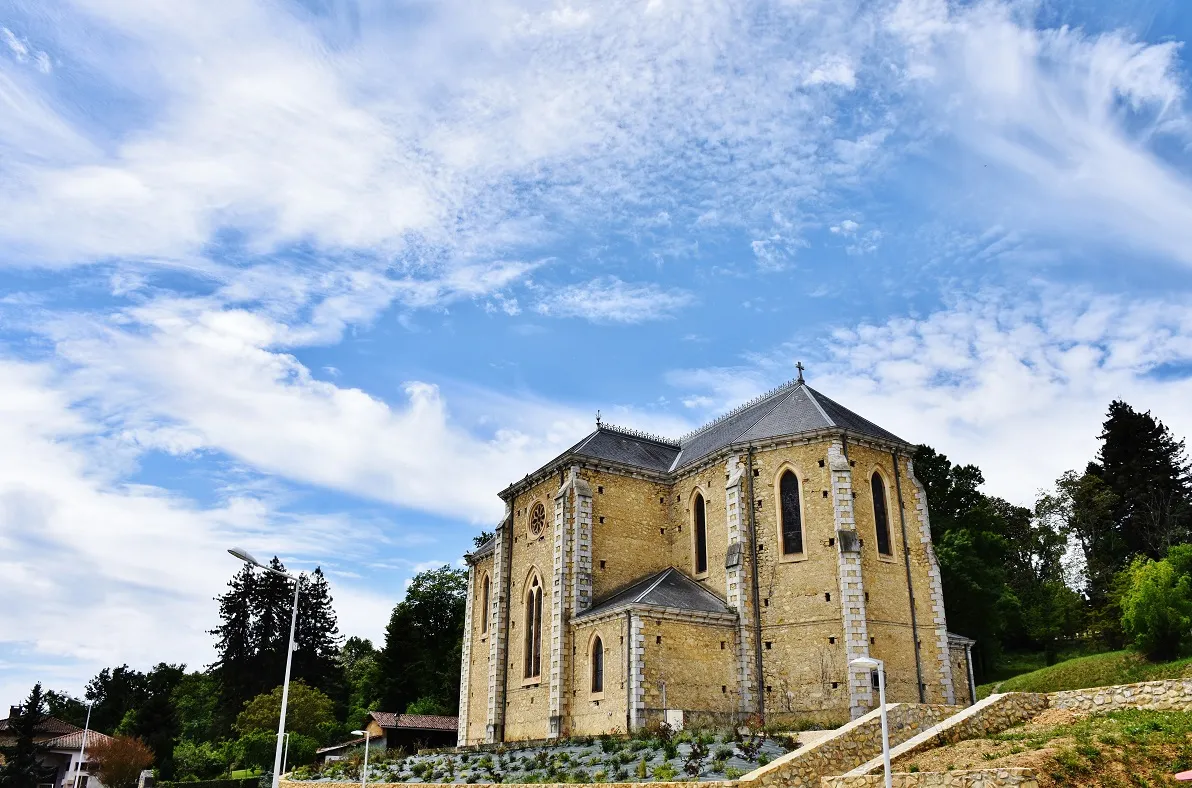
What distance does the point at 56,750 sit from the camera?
54.8 m

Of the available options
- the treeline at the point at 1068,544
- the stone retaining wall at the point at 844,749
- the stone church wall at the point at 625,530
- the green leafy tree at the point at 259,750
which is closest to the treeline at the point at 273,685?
the green leafy tree at the point at 259,750

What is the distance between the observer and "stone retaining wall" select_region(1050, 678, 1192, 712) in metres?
18.6

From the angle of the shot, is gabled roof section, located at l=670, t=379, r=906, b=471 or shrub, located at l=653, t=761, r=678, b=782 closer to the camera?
shrub, located at l=653, t=761, r=678, b=782

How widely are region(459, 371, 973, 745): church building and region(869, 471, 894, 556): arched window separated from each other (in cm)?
8

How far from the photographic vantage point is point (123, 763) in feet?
159

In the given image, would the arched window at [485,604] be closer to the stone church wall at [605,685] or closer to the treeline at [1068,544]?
the stone church wall at [605,685]

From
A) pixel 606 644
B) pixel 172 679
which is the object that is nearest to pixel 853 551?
pixel 606 644

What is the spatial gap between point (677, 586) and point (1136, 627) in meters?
20.9

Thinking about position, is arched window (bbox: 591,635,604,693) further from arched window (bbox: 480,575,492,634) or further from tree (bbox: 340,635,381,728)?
tree (bbox: 340,635,381,728)

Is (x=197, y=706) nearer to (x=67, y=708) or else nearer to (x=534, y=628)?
(x=67, y=708)

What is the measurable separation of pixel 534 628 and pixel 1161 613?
2673cm

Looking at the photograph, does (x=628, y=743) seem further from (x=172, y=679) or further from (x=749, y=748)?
(x=172, y=679)

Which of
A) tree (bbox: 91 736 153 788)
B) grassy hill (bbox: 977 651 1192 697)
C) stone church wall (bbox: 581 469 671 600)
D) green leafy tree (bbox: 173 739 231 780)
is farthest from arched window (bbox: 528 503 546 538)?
green leafy tree (bbox: 173 739 231 780)

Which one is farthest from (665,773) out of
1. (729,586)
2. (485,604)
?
(485,604)
